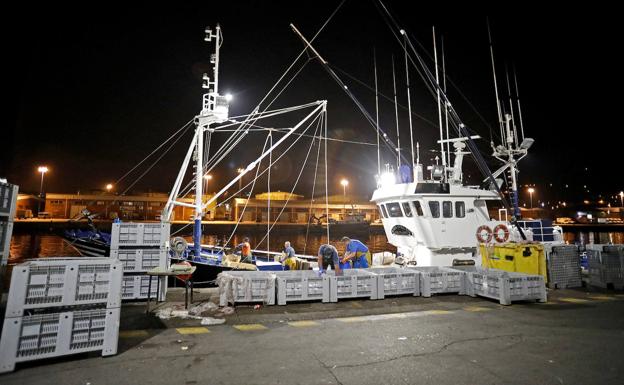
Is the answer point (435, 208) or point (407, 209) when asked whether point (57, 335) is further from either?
point (435, 208)

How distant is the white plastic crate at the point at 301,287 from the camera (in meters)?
7.18

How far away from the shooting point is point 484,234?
11.5 meters

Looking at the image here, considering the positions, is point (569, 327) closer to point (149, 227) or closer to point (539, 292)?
point (539, 292)

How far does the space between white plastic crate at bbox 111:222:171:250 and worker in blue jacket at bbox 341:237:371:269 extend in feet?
15.7

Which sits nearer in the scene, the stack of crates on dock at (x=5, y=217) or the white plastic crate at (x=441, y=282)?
the stack of crates on dock at (x=5, y=217)

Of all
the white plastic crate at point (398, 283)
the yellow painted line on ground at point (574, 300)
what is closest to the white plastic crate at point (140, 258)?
the white plastic crate at point (398, 283)

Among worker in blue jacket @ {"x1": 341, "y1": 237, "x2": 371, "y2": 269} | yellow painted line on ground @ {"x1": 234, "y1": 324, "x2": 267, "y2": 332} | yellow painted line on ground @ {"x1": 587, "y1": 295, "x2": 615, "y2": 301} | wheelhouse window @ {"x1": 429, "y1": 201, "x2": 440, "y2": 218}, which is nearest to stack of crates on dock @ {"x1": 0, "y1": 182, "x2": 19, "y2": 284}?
yellow painted line on ground @ {"x1": 234, "y1": 324, "x2": 267, "y2": 332}

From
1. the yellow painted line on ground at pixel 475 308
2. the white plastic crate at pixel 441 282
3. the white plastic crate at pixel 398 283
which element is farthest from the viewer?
the white plastic crate at pixel 441 282

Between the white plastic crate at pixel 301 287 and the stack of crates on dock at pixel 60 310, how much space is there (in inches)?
136

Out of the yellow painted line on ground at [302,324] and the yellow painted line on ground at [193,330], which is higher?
the yellow painted line on ground at [193,330]

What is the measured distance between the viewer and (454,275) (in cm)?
834

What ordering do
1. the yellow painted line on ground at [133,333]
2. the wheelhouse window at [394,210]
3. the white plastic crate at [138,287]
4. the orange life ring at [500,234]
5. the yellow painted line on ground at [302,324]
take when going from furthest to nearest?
the wheelhouse window at [394,210]
the orange life ring at [500,234]
the white plastic crate at [138,287]
the yellow painted line on ground at [302,324]
the yellow painted line on ground at [133,333]

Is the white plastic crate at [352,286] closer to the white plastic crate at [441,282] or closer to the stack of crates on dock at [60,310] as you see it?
the white plastic crate at [441,282]

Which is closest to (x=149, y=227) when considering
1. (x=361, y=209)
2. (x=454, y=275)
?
(x=454, y=275)
